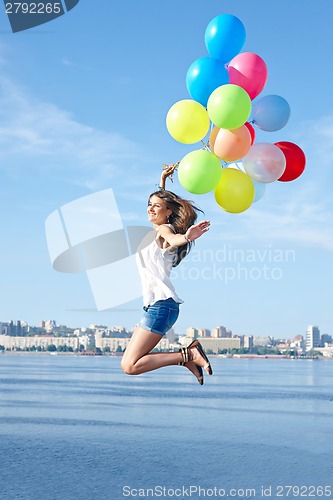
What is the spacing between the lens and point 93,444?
88.5 ft

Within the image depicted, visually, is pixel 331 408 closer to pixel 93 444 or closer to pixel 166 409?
pixel 166 409

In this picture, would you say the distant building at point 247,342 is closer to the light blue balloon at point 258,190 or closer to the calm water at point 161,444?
the calm water at point 161,444

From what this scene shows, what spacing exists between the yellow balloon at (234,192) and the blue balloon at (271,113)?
1.72 ft

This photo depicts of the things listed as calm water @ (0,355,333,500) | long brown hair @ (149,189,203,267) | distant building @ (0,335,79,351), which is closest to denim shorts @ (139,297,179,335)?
long brown hair @ (149,189,203,267)

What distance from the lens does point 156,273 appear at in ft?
11.0

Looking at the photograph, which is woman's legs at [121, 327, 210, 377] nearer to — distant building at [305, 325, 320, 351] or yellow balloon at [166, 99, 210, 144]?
yellow balloon at [166, 99, 210, 144]

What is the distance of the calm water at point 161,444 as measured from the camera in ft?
71.4

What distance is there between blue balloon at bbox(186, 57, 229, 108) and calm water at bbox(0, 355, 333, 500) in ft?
59.9

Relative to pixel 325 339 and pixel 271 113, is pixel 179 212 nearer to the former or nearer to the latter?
pixel 271 113

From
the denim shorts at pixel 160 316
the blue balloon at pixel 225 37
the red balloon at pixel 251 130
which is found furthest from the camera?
the red balloon at pixel 251 130

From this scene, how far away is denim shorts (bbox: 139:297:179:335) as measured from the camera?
3275 millimetres

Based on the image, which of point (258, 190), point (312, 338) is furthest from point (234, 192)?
point (312, 338)

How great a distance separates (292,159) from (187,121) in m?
0.76

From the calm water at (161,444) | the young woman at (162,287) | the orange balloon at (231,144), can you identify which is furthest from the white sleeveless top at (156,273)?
the calm water at (161,444)
